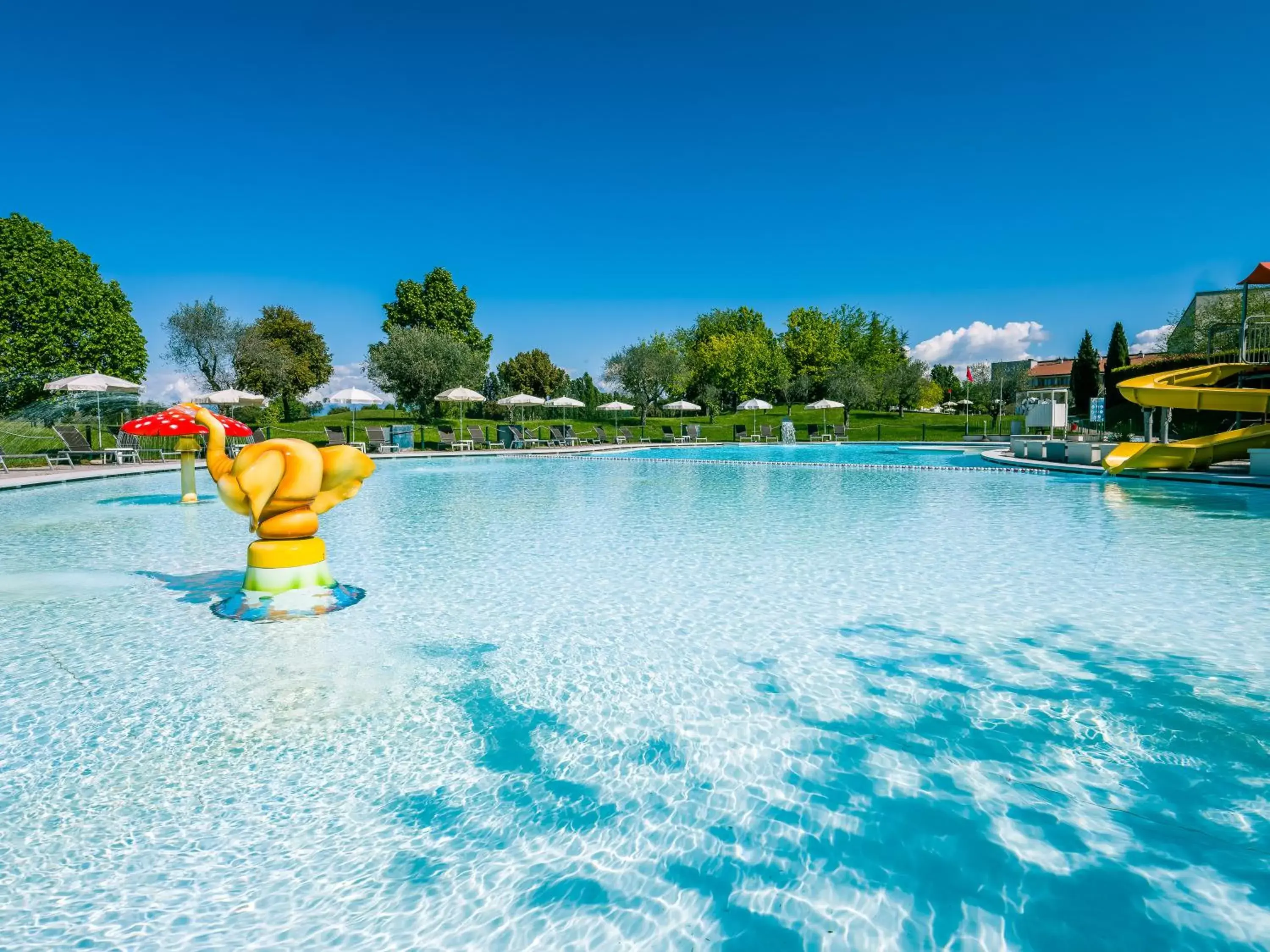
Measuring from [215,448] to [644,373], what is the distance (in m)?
40.1

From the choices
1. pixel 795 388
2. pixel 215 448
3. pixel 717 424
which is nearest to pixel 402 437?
pixel 215 448

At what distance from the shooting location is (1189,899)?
2.34 metres

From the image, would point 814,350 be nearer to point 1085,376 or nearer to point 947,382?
point 1085,376

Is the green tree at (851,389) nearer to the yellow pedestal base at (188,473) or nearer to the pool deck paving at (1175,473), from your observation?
the pool deck paving at (1175,473)

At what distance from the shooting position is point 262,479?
5.43 meters

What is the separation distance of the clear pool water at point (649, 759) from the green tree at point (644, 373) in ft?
128

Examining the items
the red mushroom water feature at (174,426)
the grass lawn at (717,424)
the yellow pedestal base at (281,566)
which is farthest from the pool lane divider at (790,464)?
the yellow pedestal base at (281,566)

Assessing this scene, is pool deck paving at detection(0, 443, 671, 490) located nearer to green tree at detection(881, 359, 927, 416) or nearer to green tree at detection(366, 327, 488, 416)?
green tree at detection(366, 327, 488, 416)

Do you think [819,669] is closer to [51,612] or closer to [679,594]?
[679,594]

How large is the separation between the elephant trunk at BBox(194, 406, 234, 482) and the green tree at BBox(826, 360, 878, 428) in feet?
147

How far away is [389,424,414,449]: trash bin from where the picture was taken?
2866 cm

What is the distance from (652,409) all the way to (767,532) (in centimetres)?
3897

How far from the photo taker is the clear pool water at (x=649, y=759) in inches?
91.6

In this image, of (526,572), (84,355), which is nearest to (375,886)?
(526,572)
